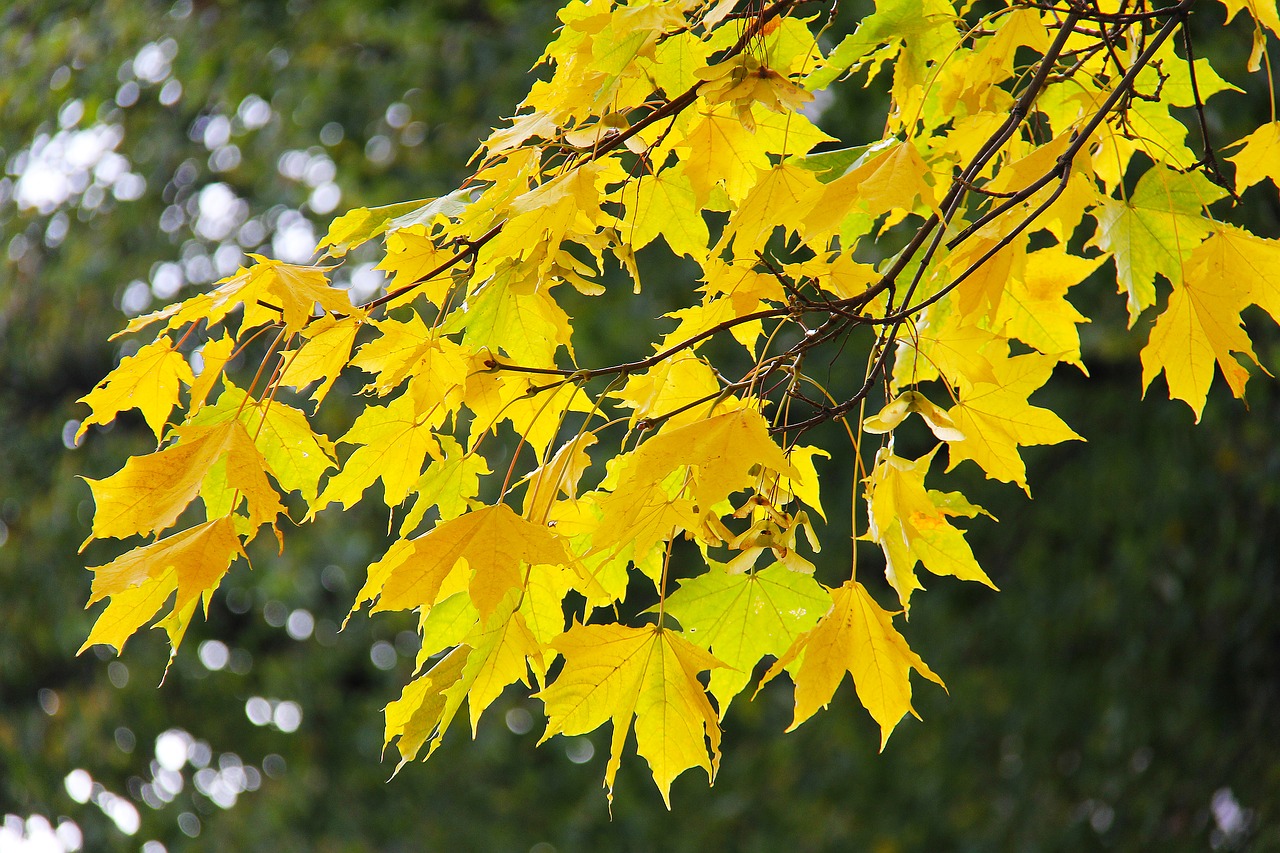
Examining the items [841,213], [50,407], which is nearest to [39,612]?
[50,407]

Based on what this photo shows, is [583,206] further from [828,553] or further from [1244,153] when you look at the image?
[828,553]

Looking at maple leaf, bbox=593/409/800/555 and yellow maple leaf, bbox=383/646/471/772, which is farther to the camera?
yellow maple leaf, bbox=383/646/471/772

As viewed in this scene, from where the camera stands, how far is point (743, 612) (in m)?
0.94

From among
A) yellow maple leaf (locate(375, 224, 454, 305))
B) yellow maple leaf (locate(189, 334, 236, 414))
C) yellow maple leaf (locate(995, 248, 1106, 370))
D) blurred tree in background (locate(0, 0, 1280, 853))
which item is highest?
yellow maple leaf (locate(375, 224, 454, 305))

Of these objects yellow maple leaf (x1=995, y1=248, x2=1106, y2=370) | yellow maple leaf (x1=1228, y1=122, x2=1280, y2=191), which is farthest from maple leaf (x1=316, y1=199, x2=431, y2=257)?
yellow maple leaf (x1=1228, y1=122, x2=1280, y2=191)

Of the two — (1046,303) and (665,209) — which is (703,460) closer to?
(665,209)

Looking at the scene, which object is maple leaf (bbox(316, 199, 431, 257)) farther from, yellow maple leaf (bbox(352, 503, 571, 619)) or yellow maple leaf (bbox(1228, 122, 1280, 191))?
yellow maple leaf (bbox(1228, 122, 1280, 191))

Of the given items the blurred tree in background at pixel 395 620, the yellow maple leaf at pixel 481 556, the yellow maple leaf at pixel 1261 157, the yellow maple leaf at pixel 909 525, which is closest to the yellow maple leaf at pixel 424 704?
the yellow maple leaf at pixel 481 556

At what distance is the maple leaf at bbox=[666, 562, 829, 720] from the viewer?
0.93 m

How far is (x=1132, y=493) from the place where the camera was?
7.46 feet

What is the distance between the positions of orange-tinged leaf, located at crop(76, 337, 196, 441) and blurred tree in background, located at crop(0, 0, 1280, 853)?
4.69ft

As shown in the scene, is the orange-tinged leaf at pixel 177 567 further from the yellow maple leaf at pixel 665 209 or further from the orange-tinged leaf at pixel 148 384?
the yellow maple leaf at pixel 665 209

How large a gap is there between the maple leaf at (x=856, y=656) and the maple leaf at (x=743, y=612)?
72 millimetres

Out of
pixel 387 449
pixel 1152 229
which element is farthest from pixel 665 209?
pixel 1152 229
